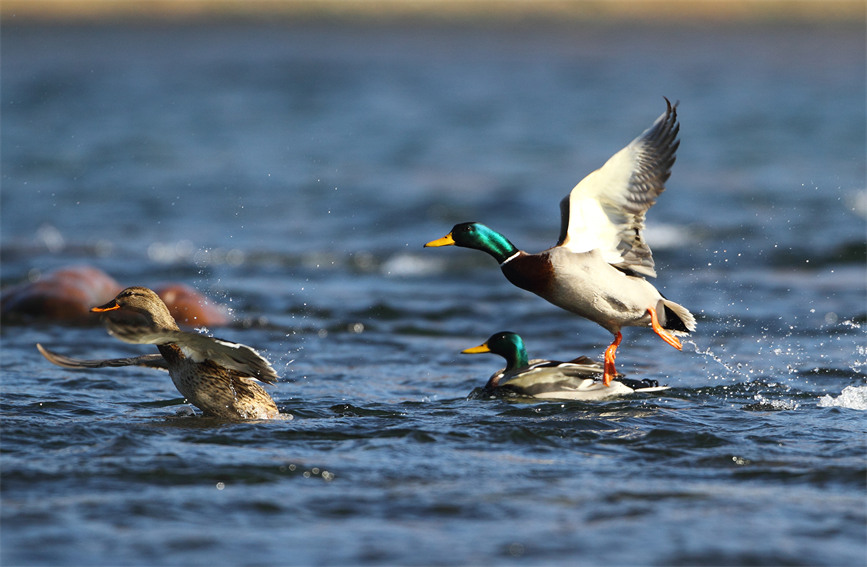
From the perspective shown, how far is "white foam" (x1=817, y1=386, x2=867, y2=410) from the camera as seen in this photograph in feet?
21.6

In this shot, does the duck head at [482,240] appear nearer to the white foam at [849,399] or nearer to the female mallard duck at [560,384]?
the female mallard duck at [560,384]

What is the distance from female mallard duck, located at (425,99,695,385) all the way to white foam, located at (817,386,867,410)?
91 cm

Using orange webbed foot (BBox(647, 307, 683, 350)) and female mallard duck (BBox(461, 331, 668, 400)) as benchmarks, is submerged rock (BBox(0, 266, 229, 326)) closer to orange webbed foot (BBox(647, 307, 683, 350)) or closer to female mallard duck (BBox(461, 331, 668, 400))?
female mallard duck (BBox(461, 331, 668, 400))

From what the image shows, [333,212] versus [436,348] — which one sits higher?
[333,212]

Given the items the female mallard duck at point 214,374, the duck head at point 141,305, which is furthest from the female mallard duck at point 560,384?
the duck head at point 141,305

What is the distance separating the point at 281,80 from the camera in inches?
1315

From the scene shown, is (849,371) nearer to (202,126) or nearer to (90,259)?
(90,259)

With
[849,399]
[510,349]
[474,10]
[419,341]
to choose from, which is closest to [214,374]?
[510,349]

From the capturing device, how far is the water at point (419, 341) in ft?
15.2

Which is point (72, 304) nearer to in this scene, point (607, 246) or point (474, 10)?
point (607, 246)

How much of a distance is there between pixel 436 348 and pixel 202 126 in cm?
1706

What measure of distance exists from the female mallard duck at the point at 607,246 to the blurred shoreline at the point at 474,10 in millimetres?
44676

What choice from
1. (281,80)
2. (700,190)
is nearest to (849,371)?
(700,190)

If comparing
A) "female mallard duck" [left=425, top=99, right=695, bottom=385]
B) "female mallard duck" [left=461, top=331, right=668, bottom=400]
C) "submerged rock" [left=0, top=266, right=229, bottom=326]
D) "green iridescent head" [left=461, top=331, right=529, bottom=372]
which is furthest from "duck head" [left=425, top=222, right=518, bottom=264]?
"submerged rock" [left=0, top=266, right=229, bottom=326]
